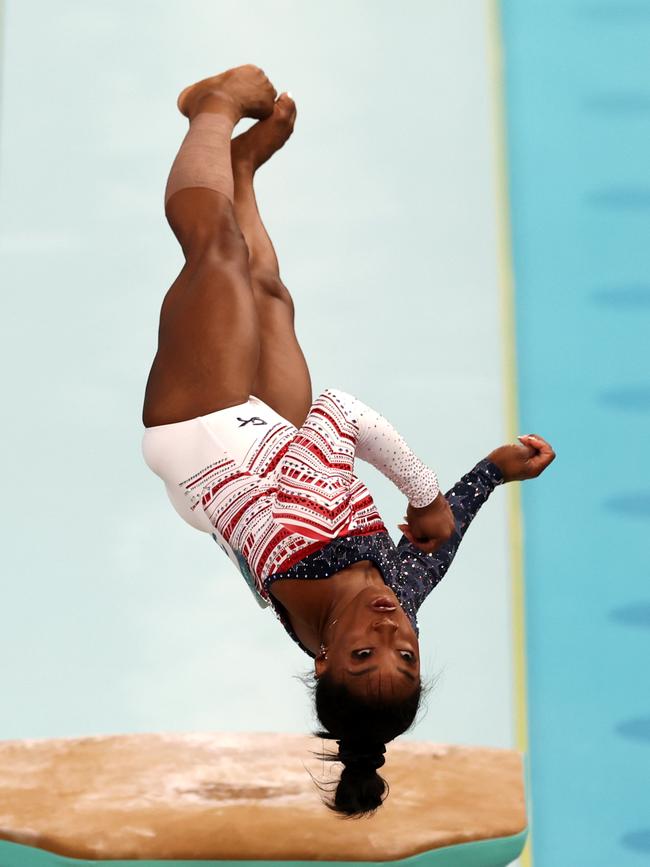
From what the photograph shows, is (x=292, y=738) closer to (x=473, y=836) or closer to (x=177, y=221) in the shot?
(x=473, y=836)

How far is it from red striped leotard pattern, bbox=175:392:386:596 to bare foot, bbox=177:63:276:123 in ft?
2.53

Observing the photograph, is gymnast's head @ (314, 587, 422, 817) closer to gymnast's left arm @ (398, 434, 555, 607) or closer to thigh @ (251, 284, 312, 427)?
gymnast's left arm @ (398, 434, 555, 607)

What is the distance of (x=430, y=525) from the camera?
7.01 ft

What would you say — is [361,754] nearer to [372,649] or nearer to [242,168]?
[372,649]

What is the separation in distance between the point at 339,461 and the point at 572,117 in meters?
1.49

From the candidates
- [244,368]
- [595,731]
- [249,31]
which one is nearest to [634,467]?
[595,731]

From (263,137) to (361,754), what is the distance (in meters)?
1.32

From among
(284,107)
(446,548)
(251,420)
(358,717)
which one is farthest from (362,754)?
(284,107)

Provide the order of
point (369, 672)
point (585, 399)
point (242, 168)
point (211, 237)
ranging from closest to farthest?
point (369, 672) < point (211, 237) < point (242, 168) < point (585, 399)

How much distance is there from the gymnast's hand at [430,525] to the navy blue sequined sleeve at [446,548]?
0.04 ft

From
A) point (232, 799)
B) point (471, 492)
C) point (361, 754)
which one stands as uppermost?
point (471, 492)

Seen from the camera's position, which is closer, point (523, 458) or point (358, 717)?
point (358, 717)

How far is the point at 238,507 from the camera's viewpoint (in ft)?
6.82

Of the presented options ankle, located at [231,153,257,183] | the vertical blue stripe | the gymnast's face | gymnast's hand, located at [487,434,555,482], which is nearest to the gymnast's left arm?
gymnast's hand, located at [487,434,555,482]
